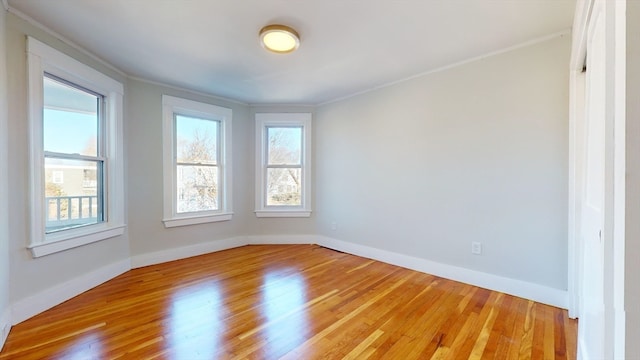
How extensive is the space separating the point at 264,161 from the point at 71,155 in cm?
237

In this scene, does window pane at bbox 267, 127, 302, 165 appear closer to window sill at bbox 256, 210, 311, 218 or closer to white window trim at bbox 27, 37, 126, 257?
window sill at bbox 256, 210, 311, 218

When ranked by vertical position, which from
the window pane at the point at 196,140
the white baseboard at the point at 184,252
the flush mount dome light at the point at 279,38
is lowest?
the white baseboard at the point at 184,252

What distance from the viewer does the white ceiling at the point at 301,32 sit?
1.92m

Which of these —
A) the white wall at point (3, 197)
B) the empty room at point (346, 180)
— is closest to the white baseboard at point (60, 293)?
the empty room at point (346, 180)

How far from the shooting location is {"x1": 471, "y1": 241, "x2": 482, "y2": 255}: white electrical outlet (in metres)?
2.69

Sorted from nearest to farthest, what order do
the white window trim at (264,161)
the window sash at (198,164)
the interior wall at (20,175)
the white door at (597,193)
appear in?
1. the white door at (597,193)
2. the interior wall at (20,175)
3. the window sash at (198,164)
4. the white window trim at (264,161)

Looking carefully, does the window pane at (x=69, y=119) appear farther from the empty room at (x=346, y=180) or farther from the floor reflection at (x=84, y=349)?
the floor reflection at (x=84, y=349)

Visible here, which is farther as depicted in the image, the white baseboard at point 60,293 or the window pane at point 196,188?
the window pane at point 196,188

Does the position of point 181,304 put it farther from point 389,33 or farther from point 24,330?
point 389,33

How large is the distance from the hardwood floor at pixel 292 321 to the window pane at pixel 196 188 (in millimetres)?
1083

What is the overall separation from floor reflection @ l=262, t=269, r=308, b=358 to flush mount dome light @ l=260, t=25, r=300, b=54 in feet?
7.26

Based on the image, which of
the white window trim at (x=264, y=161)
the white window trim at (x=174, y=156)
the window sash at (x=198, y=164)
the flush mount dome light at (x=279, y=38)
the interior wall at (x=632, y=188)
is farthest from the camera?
the white window trim at (x=264, y=161)

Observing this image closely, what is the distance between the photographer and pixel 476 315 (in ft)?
6.98

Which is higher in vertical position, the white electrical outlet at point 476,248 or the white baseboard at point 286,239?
the white electrical outlet at point 476,248
